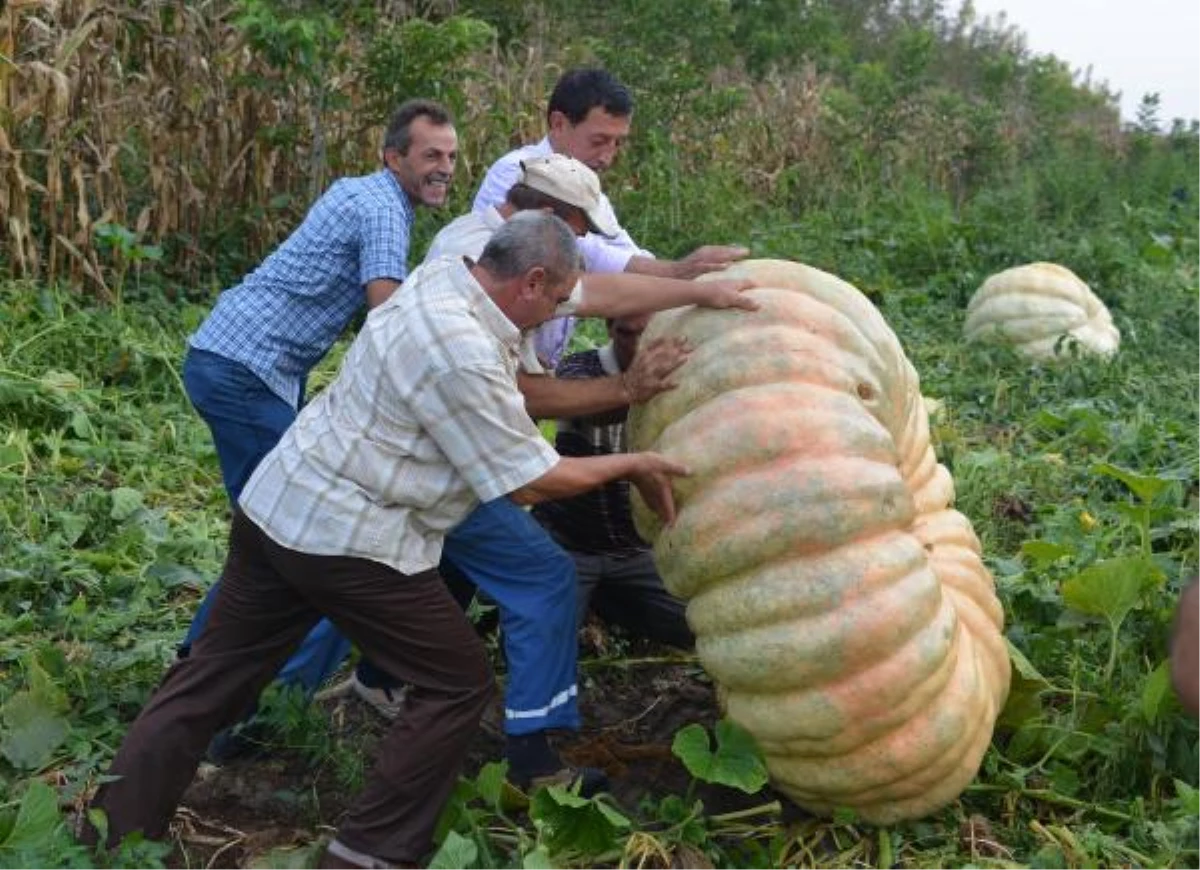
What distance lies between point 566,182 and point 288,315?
1.16m

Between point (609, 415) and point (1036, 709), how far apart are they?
1460mm

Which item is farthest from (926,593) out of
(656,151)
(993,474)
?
(656,151)

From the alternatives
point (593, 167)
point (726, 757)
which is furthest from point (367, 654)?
point (593, 167)

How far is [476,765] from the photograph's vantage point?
13.3 ft

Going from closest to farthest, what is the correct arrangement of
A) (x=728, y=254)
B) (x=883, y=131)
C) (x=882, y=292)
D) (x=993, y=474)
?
(x=728, y=254)
(x=993, y=474)
(x=882, y=292)
(x=883, y=131)

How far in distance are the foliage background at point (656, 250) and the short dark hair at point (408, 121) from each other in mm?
1754

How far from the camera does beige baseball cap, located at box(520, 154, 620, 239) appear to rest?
12.5ft

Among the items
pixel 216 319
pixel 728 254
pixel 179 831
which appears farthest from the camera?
pixel 216 319

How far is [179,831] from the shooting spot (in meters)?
3.69

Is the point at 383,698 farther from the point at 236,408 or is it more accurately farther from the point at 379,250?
the point at 379,250

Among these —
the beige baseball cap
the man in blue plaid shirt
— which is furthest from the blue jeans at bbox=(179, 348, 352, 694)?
the beige baseball cap

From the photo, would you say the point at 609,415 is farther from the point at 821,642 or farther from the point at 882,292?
the point at 882,292

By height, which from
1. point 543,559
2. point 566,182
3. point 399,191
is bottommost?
point 543,559

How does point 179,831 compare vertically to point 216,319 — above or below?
below
